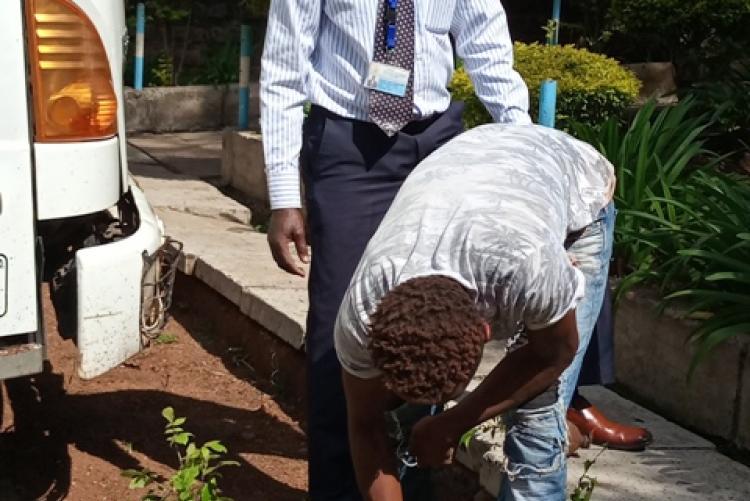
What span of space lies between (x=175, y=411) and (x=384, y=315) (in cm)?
261

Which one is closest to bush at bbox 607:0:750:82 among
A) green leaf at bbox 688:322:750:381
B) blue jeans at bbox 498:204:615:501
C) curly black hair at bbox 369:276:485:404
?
green leaf at bbox 688:322:750:381

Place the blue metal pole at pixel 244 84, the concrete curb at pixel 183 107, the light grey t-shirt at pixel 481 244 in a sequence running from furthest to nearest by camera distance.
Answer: the concrete curb at pixel 183 107 → the blue metal pole at pixel 244 84 → the light grey t-shirt at pixel 481 244

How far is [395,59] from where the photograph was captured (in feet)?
11.3

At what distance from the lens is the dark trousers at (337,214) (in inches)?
137

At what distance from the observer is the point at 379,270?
2.64m

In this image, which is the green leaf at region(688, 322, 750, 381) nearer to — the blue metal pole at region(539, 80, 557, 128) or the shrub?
the shrub

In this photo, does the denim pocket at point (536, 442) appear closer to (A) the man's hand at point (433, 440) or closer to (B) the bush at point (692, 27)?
(A) the man's hand at point (433, 440)

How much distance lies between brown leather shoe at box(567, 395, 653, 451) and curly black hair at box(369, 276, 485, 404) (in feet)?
5.11

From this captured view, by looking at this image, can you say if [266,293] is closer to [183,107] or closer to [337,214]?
[337,214]

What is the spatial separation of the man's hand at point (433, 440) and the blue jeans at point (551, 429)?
0.26 metres

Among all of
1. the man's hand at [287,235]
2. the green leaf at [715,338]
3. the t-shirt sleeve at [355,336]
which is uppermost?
the t-shirt sleeve at [355,336]

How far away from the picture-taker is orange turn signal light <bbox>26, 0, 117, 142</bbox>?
11.5 ft

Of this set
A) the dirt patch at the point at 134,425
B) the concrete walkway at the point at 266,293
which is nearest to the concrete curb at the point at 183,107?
the concrete walkway at the point at 266,293

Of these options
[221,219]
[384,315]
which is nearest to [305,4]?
[384,315]
